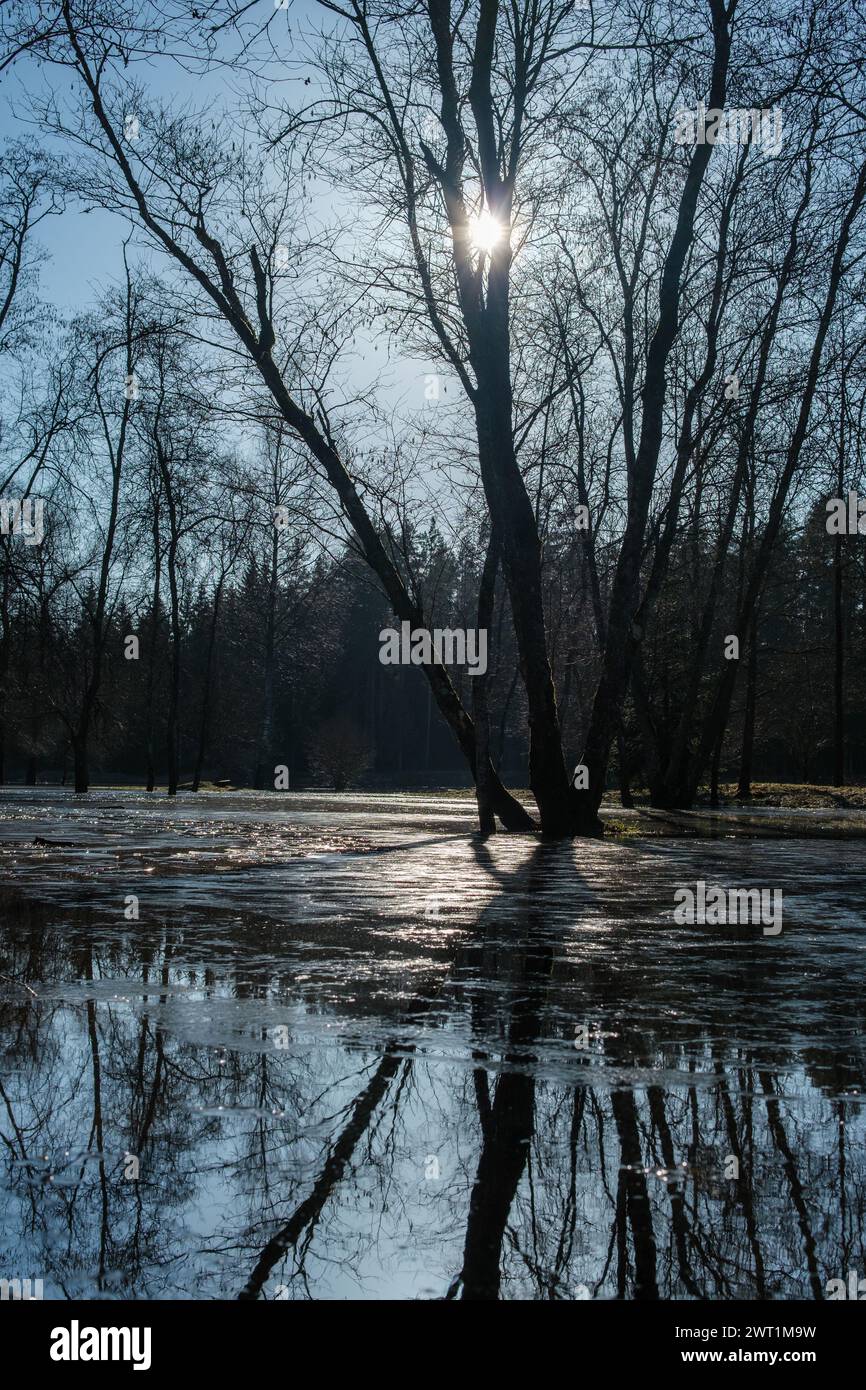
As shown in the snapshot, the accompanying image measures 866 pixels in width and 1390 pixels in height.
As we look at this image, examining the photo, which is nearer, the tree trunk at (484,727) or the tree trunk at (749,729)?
the tree trunk at (484,727)

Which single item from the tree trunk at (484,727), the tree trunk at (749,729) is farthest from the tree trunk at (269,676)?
the tree trunk at (484,727)

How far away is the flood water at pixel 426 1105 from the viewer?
203 cm

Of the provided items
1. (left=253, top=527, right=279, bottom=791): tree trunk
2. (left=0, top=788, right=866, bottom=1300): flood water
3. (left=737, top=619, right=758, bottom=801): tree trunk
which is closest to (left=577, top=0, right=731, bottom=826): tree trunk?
(left=0, top=788, right=866, bottom=1300): flood water

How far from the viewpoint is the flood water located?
79.7 inches

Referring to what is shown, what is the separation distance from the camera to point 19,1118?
268 cm

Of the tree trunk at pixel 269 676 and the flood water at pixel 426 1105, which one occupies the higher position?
the tree trunk at pixel 269 676

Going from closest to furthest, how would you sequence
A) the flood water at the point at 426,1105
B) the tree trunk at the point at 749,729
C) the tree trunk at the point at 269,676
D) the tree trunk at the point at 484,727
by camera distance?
the flood water at the point at 426,1105, the tree trunk at the point at 484,727, the tree trunk at the point at 749,729, the tree trunk at the point at 269,676

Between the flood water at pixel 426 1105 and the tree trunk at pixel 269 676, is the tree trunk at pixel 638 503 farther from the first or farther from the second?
the tree trunk at pixel 269 676

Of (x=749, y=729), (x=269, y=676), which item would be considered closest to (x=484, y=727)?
(x=749, y=729)

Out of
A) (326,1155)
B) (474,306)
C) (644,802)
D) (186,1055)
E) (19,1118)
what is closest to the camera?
(326,1155)

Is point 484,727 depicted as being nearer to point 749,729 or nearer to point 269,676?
point 749,729
